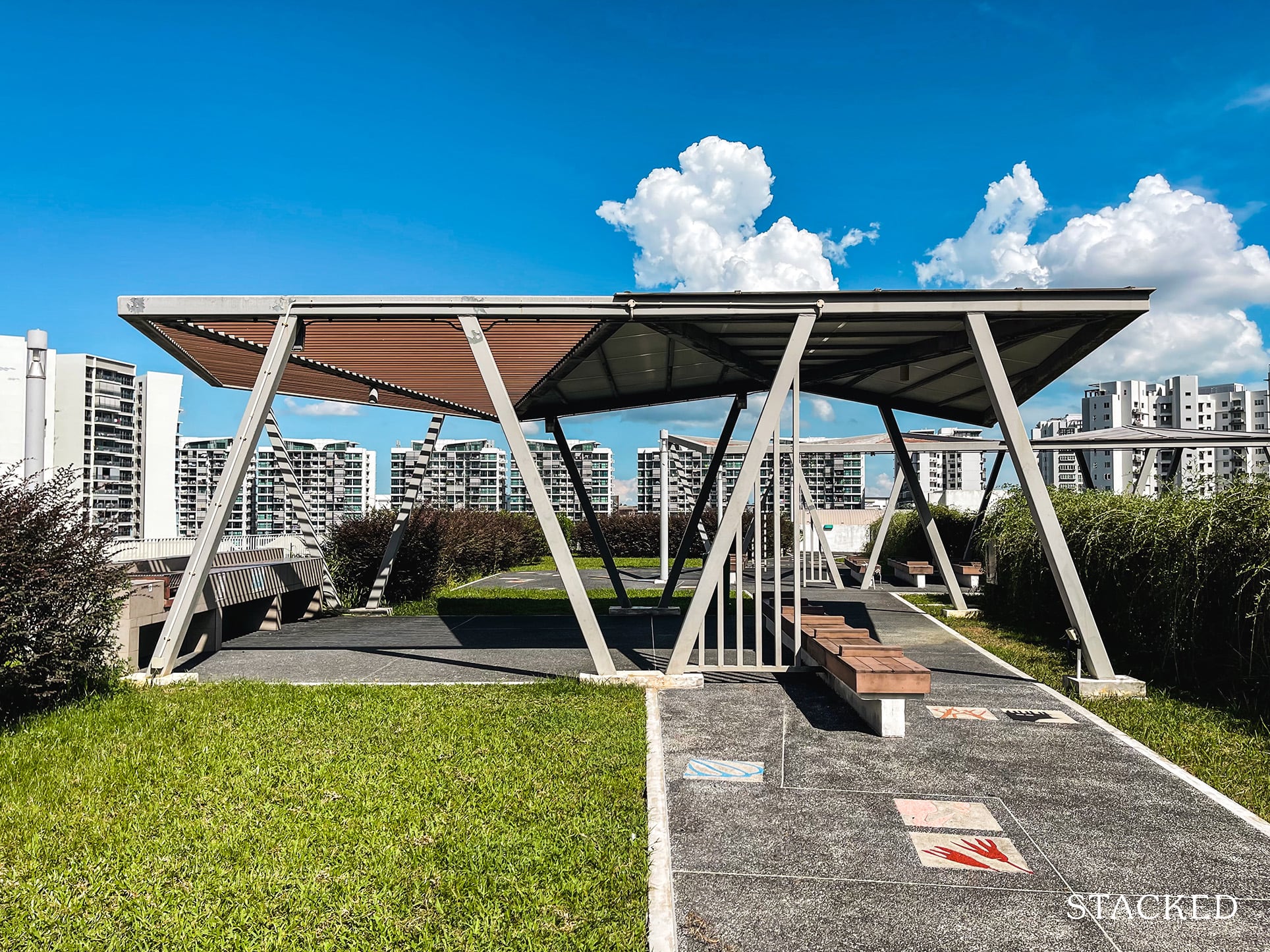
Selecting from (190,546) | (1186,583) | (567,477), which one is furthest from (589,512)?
(567,477)

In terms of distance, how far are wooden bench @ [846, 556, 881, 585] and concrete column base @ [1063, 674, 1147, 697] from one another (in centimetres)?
1244

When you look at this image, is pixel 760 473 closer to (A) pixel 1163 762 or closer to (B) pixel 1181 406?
(A) pixel 1163 762

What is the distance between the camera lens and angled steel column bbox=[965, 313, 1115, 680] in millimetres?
7035

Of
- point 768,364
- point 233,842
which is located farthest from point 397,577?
point 233,842

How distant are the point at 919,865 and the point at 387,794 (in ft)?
9.67

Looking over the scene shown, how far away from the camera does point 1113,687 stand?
22.7 feet

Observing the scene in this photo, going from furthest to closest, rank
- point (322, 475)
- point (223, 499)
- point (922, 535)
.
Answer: point (322, 475) < point (922, 535) < point (223, 499)

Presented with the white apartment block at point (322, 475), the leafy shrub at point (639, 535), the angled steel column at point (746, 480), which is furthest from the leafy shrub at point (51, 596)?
the white apartment block at point (322, 475)

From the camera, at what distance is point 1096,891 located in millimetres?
3430

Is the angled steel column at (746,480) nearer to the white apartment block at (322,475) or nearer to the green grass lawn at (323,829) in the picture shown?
the green grass lawn at (323,829)

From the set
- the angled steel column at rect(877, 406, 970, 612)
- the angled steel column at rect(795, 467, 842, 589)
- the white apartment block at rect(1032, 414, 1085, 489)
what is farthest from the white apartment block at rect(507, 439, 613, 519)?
the white apartment block at rect(1032, 414, 1085, 489)

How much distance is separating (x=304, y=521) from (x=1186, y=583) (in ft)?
40.5

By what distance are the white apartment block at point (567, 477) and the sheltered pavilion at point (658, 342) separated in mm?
47322

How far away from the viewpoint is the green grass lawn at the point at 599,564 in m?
26.6
